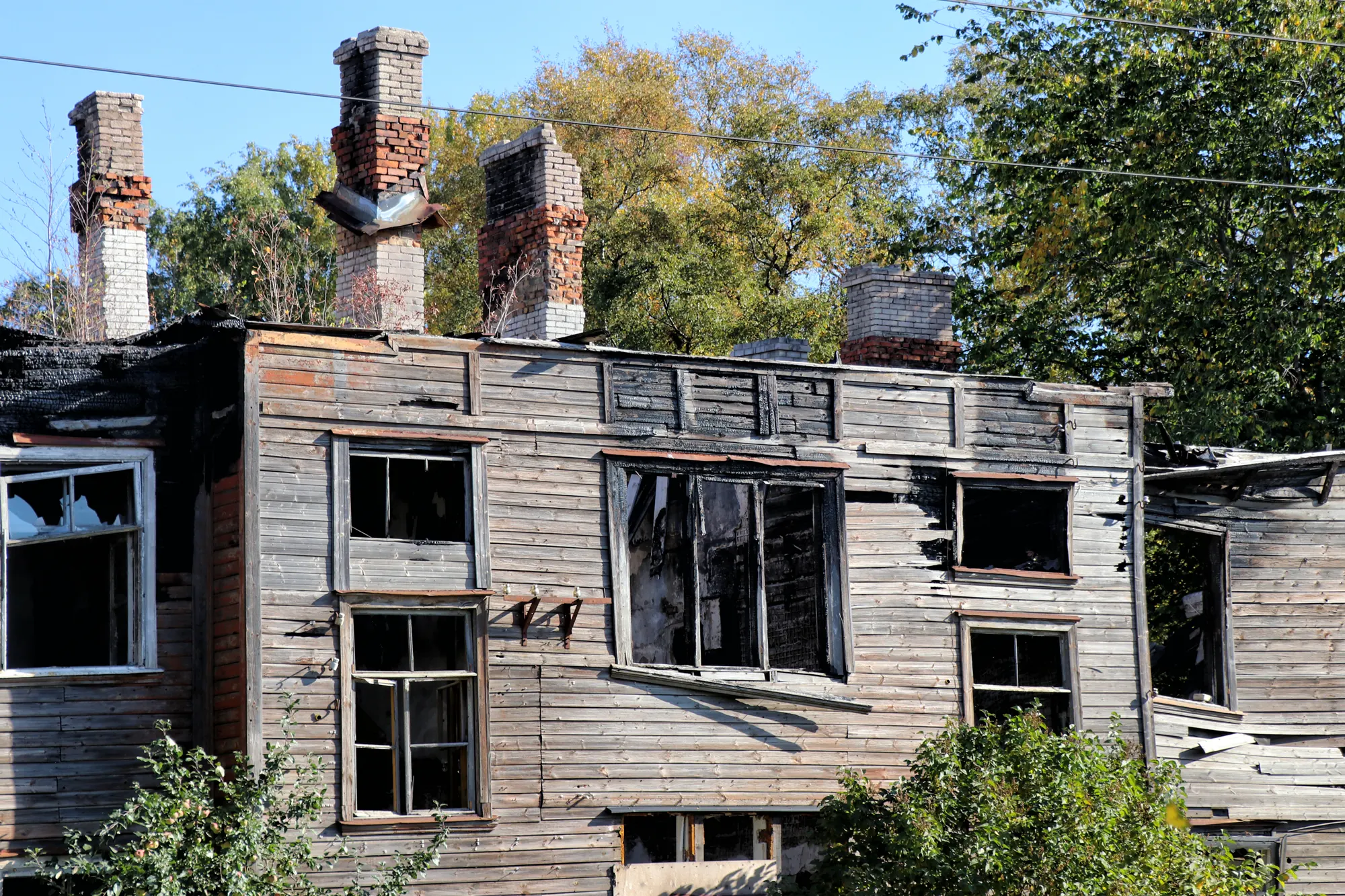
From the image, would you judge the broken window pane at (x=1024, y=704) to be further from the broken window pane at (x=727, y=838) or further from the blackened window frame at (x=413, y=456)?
the blackened window frame at (x=413, y=456)

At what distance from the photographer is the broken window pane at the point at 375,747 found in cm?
1454

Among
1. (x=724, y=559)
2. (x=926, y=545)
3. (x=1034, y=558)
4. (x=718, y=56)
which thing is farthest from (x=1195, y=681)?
(x=718, y=56)

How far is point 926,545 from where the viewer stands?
56.6 feet

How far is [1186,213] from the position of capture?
26438 mm

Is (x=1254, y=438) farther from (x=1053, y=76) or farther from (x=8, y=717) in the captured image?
(x=8, y=717)

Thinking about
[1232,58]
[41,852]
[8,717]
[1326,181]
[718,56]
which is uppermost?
[718,56]

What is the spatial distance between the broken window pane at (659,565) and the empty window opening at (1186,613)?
6.48 metres

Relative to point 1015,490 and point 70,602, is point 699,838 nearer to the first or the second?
point 1015,490

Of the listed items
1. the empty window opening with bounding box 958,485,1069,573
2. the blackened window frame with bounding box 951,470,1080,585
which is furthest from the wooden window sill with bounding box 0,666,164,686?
the empty window opening with bounding box 958,485,1069,573

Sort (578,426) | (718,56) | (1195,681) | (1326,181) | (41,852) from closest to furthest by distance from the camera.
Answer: (41,852), (578,426), (1195,681), (1326,181), (718,56)

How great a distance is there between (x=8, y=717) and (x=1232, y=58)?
2073 centimetres

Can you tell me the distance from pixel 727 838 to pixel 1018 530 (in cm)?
482

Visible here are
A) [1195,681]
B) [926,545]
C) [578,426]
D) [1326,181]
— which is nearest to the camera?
[578,426]

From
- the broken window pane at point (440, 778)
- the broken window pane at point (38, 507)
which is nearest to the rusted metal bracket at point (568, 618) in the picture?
the broken window pane at point (440, 778)
